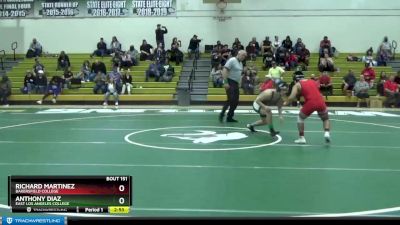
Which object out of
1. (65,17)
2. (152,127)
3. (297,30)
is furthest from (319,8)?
(152,127)

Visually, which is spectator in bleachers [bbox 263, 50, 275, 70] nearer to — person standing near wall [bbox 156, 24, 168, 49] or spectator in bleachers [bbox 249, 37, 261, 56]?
spectator in bleachers [bbox 249, 37, 261, 56]

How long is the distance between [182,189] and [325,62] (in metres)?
16.5

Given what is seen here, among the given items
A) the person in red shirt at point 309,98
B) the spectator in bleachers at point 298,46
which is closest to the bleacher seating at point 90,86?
the spectator in bleachers at point 298,46

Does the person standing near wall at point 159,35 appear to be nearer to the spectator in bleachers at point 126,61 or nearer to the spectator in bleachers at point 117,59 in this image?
the spectator in bleachers at point 126,61

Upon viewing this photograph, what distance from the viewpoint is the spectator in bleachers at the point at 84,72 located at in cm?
2107

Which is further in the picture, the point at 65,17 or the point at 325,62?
the point at 65,17

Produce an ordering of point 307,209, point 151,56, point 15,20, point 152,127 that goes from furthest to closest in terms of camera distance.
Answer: point 15,20 < point 151,56 < point 152,127 < point 307,209

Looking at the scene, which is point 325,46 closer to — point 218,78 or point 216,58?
point 216,58

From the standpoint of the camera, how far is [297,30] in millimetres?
23688

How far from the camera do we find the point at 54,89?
1956 centimetres

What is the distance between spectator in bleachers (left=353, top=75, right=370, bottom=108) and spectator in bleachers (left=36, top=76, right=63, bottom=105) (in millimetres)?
11729

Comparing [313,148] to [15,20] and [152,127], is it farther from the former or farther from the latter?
[15,20]

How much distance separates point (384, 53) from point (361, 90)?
497 centimetres

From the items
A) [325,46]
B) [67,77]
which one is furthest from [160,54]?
[325,46]
